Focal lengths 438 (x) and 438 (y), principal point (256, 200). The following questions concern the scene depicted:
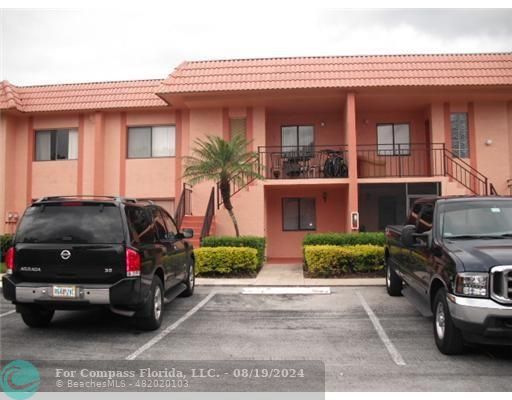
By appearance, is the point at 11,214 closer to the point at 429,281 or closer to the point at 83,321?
the point at 83,321

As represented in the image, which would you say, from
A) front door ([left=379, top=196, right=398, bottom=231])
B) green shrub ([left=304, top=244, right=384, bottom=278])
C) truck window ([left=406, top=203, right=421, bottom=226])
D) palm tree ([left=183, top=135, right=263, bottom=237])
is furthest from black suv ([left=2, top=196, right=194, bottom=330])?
front door ([left=379, top=196, right=398, bottom=231])

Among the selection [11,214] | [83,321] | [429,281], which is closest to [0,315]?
[83,321]

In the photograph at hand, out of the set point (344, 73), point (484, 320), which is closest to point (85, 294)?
point (484, 320)

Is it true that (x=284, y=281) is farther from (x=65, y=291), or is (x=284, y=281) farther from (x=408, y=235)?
(x=65, y=291)

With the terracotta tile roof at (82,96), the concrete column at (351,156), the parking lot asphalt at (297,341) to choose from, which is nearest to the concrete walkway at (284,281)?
the parking lot asphalt at (297,341)

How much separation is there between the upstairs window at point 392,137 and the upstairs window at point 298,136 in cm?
261

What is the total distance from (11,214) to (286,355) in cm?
1537

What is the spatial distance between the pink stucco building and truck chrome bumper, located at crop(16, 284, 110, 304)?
27.9ft

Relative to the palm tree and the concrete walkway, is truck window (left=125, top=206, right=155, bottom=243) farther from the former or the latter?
the palm tree

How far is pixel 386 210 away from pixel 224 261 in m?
8.14

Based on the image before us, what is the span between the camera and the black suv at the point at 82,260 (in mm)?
5797

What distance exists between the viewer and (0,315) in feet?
24.6

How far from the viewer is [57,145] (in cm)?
1756

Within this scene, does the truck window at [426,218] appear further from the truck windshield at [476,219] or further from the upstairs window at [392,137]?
the upstairs window at [392,137]
